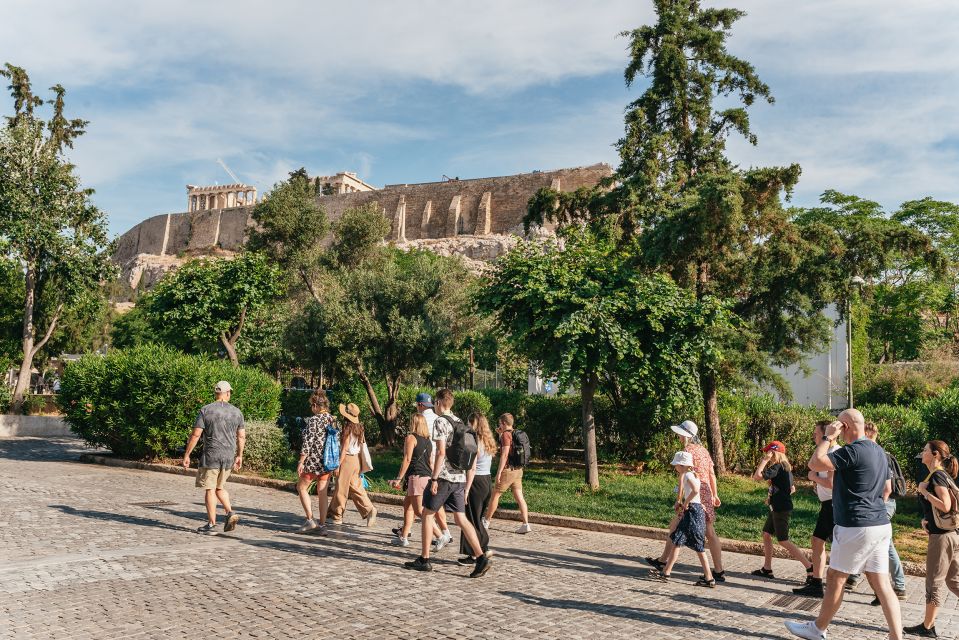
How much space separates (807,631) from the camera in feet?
16.6

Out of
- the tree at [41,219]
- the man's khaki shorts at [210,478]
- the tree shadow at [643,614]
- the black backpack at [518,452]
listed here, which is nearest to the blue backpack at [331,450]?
the man's khaki shorts at [210,478]

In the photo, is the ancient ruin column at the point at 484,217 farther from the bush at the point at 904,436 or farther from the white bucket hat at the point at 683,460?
the white bucket hat at the point at 683,460

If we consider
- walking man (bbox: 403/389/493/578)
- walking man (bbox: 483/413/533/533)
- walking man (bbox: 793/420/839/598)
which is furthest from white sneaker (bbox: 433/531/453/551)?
walking man (bbox: 793/420/839/598)

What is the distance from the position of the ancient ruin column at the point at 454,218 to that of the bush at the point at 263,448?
6615 centimetres

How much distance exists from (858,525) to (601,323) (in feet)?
22.9

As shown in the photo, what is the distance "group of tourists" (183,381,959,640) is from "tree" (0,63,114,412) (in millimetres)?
16632

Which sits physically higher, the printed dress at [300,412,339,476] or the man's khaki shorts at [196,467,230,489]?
the printed dress at [300,412,339,476]

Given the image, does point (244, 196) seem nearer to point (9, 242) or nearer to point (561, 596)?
point (9, 242)

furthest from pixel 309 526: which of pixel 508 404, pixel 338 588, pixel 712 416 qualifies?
pixel 508 404

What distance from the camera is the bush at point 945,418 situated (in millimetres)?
11148

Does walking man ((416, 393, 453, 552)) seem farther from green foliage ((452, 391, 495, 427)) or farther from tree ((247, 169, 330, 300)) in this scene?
tree ((247, 169, 330, 300))

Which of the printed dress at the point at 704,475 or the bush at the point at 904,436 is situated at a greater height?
the bush at the point at 904,436

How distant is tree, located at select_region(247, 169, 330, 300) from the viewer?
1507 inches

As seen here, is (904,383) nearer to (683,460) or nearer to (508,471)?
(508,471)
